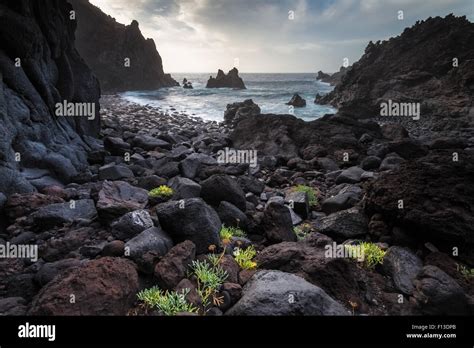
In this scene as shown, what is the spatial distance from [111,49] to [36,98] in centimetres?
5640

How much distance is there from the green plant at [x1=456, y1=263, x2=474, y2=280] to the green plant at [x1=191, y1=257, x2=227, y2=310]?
3.38m

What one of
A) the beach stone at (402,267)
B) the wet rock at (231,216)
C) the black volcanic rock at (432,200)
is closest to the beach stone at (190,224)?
the wet rock at (231,216)

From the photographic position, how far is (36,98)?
9633 millimetres

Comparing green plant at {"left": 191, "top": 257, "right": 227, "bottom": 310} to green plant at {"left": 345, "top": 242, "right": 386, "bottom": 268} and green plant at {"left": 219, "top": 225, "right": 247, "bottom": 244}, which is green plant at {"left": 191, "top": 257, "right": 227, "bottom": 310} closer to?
green plant at {"left": 219, "top": 225, "right": 247, "bottom": 244}

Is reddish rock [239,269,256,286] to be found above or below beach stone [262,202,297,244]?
below

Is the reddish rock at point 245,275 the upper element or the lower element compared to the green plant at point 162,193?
lower

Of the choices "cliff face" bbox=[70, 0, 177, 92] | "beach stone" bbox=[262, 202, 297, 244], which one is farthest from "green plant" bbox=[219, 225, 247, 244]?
"cliff face" bbox=[70, 0, 177, 92]

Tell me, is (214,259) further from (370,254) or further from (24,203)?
(24,203)

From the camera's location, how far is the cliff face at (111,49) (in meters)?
54.5

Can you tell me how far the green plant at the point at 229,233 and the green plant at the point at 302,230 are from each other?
3.54ft

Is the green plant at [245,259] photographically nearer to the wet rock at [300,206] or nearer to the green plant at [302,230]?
the green plant at [302,230]

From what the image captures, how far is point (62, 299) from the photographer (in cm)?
300

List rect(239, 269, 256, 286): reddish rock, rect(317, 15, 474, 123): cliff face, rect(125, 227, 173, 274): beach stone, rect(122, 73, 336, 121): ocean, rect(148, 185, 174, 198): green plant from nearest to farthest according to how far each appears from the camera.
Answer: rect(125, 227, 173, 274): beach stone → rect(239, 269, 256, 286): reddish rock → rect(148, 185, 174, 198): green plant → rect(317, 15, 474, 123): cliff face → rect(122, 73, 336, 121): ocean

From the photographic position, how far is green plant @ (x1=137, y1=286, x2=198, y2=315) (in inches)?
125
